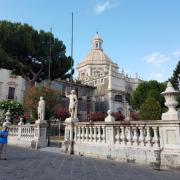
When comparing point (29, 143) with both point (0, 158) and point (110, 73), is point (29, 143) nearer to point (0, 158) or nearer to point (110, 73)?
point (0, 158)

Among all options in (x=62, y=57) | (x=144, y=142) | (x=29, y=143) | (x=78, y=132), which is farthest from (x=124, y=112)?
(x=144, y=142)

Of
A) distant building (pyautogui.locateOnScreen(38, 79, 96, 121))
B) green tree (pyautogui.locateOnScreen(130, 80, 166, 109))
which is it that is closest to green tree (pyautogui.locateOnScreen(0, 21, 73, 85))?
distant building (pyautogui.locateOnScreen(38, 79, 96, 121))

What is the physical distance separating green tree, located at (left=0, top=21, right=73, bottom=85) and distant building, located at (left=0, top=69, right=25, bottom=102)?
1157cm

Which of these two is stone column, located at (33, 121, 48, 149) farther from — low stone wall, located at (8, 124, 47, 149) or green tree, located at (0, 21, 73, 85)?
green tree, located at (0, 21, 73, 85)

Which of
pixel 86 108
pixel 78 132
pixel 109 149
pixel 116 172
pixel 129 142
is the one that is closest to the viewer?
pixel 116 172

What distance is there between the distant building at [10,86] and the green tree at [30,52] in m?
11.6

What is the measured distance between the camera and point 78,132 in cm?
1284

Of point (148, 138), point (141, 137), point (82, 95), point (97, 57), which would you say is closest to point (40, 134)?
point (141, 137)

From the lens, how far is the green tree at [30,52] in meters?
32.8

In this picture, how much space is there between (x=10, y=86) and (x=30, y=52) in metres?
15.7

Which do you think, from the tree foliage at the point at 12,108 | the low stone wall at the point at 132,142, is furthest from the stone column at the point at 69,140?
the tree foliage at the point at 12,108

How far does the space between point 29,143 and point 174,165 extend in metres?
12.2

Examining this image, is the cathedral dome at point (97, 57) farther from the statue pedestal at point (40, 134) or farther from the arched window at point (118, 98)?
the statue pedestal at point (40, 134)

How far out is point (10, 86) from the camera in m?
47.4
